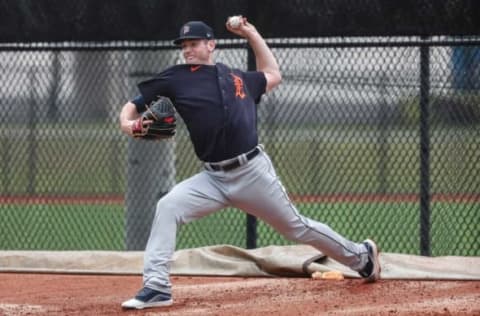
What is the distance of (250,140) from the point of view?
6.42 meters

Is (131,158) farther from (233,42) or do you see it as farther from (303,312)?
(303,312)

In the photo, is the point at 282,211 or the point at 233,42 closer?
the point at 282,211

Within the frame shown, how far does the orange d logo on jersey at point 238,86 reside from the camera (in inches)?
252

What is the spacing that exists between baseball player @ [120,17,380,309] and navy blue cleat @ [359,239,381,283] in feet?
2.08

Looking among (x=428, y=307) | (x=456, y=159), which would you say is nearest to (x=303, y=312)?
(x=428, y=307)

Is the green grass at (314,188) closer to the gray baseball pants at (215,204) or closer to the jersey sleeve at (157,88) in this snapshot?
the gray baseball pants at (215,204)

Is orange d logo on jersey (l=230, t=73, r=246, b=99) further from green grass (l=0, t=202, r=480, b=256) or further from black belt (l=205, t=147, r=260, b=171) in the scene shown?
green grass (l=0, t=202, r=480, b=256)

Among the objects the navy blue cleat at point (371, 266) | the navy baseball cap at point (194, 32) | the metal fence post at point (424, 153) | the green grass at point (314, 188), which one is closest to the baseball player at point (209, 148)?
the navy baseball cap at point (194, 32)

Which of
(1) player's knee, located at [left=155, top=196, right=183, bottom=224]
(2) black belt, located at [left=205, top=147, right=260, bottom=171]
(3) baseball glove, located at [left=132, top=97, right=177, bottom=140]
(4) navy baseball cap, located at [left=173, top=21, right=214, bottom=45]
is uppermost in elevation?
(4) navy baseball cap, located at [left=173, top=21, right=214, bottom=45]

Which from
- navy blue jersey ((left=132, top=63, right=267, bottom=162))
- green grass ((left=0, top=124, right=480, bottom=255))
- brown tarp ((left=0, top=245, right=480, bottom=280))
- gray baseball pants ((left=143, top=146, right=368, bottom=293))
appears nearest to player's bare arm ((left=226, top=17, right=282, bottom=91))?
navy blue jersey ((left=132, top=63, right=267, bottom=162))

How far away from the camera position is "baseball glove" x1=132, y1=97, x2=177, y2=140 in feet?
20.4

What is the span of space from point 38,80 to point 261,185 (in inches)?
179

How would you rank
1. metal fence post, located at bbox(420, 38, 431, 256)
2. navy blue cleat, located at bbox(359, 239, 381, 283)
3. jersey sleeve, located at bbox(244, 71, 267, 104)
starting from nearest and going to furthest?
jersey sleeve, located at bbox(244, 71, 267, 104) < navy blue cleat, located at bbox(359, 239, 381, 283) < metal fence post, located at bbox(420, 38, 431, 256)

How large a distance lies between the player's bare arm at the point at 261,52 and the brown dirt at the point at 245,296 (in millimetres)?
1420
